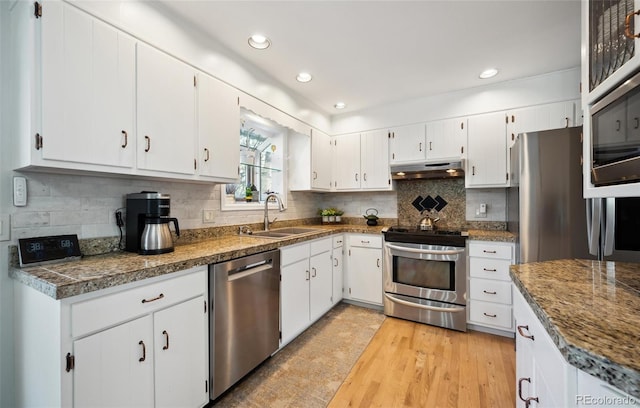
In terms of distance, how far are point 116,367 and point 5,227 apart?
0.92 metres

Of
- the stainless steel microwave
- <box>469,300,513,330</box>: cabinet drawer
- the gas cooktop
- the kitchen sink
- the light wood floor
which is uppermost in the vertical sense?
the stainless steel microwave

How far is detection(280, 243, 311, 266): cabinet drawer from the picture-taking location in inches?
87.0

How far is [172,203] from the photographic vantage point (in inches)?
80.0

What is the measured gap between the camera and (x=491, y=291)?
8.31 ft

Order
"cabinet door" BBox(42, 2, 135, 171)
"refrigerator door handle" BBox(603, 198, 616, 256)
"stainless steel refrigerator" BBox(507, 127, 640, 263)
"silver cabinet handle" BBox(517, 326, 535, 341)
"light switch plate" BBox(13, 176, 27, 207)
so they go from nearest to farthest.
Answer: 1. "silver cabinet handle" BBox(517, 326, 535, 341)
2. "cabinet door" BBox(42, 2, 135, 171)
3. "light switch plate" BBox(13, 176, 27, 207)
4. "refrigerator door handle" BBox(603, 198, 616, 256)
5. "stainless steel refrigerator" BBox(507, 127, 640, 263)

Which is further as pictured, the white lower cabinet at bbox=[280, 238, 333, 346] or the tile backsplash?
the tile backsplash

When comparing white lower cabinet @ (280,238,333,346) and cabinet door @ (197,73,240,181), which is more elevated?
cabinet door @ (197,73,240,181)

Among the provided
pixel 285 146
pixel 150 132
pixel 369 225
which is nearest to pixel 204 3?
pixel 150 132

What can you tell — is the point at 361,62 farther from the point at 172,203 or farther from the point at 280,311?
the point at 280,311

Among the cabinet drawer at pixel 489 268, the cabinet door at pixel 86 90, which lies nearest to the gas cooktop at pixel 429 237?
the cabinet drawer at pixel 489 268

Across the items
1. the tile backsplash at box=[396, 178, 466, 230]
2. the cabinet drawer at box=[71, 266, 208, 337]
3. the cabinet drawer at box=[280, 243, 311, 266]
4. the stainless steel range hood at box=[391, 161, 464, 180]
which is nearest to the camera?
the cabinet drawer at box=[71, 266, 208, 337]

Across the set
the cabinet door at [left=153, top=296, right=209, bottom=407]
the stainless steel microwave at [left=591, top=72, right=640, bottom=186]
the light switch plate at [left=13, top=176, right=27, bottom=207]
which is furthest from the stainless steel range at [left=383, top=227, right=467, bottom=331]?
the light switch plate at [left=13, top=176, right=27, bottom=207]

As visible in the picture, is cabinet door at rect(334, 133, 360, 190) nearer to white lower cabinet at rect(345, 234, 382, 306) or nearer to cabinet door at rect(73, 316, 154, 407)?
white lower cabinet at rect(345, 234, 382, 306)

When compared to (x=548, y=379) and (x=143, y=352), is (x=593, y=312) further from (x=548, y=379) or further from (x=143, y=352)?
(x=143, y=352)
